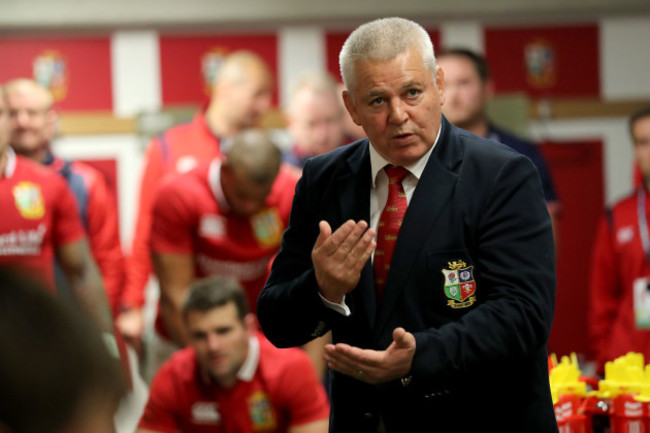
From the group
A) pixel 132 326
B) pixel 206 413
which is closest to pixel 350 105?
pixel 206 413

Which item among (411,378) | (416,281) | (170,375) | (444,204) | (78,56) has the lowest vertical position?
(170,375)

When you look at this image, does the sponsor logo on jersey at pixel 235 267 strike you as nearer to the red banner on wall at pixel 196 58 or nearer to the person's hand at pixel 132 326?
the person's hand at pixel 132 326

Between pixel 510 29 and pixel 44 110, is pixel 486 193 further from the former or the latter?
pixel 510 29

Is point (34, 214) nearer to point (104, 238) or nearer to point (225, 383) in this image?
point (225, 383)

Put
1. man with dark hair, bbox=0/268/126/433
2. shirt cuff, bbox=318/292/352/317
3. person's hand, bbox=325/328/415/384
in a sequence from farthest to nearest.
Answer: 1. shirt cuff, bbox=318/292/352/317
2. person's hand, bbox=325/328/415/384
3. man with dark hair, bbox=0/268/126/433

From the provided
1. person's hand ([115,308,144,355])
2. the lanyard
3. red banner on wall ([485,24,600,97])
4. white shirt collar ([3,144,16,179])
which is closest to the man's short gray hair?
white shirt collar ([3,144,16,179])

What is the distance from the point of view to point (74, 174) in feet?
17.3

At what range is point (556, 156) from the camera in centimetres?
661

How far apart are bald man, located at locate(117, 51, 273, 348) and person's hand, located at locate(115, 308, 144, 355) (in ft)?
0.22

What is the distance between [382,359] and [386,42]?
607 mm

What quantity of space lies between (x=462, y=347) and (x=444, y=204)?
0.94 feet

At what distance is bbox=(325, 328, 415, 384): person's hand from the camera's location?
6.49 feet

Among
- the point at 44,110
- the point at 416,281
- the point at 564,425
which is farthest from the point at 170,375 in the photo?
the point at 416,281

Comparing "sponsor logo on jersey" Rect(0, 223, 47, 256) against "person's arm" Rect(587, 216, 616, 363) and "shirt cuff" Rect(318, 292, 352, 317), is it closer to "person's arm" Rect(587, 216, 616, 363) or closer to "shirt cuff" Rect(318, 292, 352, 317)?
"shirt cuff" Rect(318, 292, 352, 317)
